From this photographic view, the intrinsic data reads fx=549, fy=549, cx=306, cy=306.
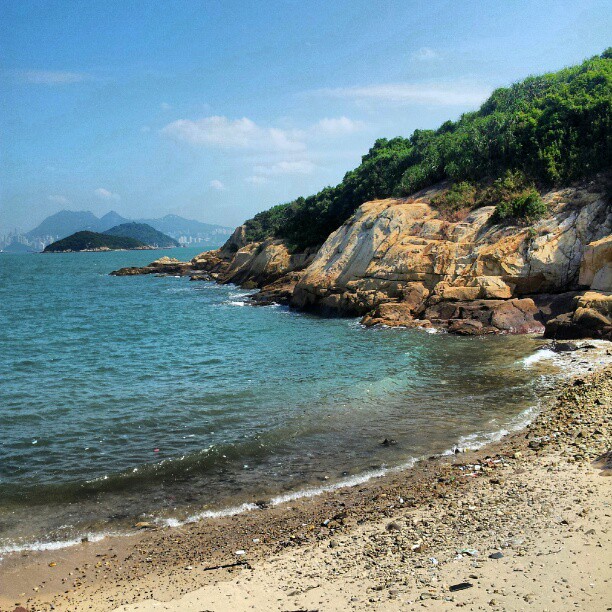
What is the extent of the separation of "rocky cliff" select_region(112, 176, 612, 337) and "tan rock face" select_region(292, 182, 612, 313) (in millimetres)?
53

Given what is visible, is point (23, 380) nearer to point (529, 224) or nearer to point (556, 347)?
point (556, 347)

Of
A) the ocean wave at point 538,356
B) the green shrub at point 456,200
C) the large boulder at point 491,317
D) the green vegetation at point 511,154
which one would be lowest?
the ocean wave at point 538,356

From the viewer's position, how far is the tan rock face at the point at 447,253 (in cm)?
2756

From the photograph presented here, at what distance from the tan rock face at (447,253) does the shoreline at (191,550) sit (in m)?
18.0

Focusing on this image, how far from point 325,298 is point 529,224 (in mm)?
12762

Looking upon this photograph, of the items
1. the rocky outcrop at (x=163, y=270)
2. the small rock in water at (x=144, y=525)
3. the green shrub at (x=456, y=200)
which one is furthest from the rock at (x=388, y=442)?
the rocky outcrop at (x=163, y=270)

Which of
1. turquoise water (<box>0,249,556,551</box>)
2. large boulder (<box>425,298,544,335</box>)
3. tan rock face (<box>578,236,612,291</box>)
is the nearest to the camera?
turquoise water (<box>0,249,556,551</box>)

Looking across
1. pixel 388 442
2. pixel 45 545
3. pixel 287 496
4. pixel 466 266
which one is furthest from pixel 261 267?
pixel 45 545

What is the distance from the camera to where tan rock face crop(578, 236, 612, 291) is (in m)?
23.5

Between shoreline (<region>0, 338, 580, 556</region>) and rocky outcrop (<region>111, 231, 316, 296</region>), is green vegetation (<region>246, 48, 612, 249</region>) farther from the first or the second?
shoreline (<region>0, 338, 580, 556</region>)

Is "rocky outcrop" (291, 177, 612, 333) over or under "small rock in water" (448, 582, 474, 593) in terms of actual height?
over

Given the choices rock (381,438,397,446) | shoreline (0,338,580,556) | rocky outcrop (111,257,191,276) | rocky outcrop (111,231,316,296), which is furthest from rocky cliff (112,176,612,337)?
rocky outcrop (111,257,191,276)

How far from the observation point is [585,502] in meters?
8.85

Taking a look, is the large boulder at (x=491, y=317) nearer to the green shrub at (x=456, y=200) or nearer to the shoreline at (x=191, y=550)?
the green shrub at (x=456, y=200)
